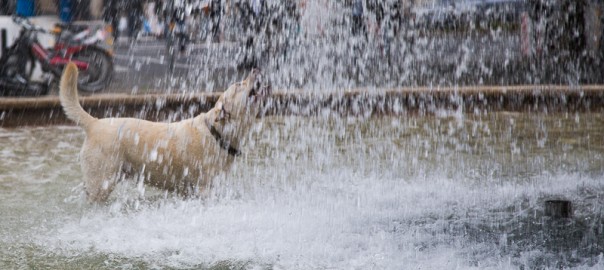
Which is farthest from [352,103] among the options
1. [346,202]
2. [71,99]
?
[71,99]

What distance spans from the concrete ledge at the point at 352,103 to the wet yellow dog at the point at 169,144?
10.1 ft

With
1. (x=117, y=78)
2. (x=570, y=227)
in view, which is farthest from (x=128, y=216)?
(x=117, y=78)

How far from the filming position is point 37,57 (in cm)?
1091

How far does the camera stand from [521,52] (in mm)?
14781

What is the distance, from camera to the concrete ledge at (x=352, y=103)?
818cm

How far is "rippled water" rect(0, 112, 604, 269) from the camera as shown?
412cm

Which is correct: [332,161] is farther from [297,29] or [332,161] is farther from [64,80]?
[297,29]

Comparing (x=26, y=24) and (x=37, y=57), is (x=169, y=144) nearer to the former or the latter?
(x=37, y=57)

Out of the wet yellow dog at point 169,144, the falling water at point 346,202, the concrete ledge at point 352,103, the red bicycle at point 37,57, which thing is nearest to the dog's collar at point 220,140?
the wet yellow dog at point 169,144

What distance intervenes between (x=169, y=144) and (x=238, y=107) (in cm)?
49

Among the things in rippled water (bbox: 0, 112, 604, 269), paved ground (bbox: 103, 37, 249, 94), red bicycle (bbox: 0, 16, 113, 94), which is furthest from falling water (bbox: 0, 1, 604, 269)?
paved ground (bbox: 103, 37, 249, 94)

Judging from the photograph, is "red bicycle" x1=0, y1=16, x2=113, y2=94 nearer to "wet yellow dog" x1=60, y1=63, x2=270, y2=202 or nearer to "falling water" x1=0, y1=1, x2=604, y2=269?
"falling water" x1=0, y1=1, x2=604, y2=269

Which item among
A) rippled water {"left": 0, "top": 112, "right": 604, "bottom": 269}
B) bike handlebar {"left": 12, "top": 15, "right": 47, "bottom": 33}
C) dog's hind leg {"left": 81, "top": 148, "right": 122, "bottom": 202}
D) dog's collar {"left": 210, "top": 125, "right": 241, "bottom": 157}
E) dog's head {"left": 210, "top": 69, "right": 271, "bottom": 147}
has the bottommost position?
rippled water {"left": 0, "top": 112, "right": 604, "bottom": 269}

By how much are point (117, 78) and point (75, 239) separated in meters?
9.19
